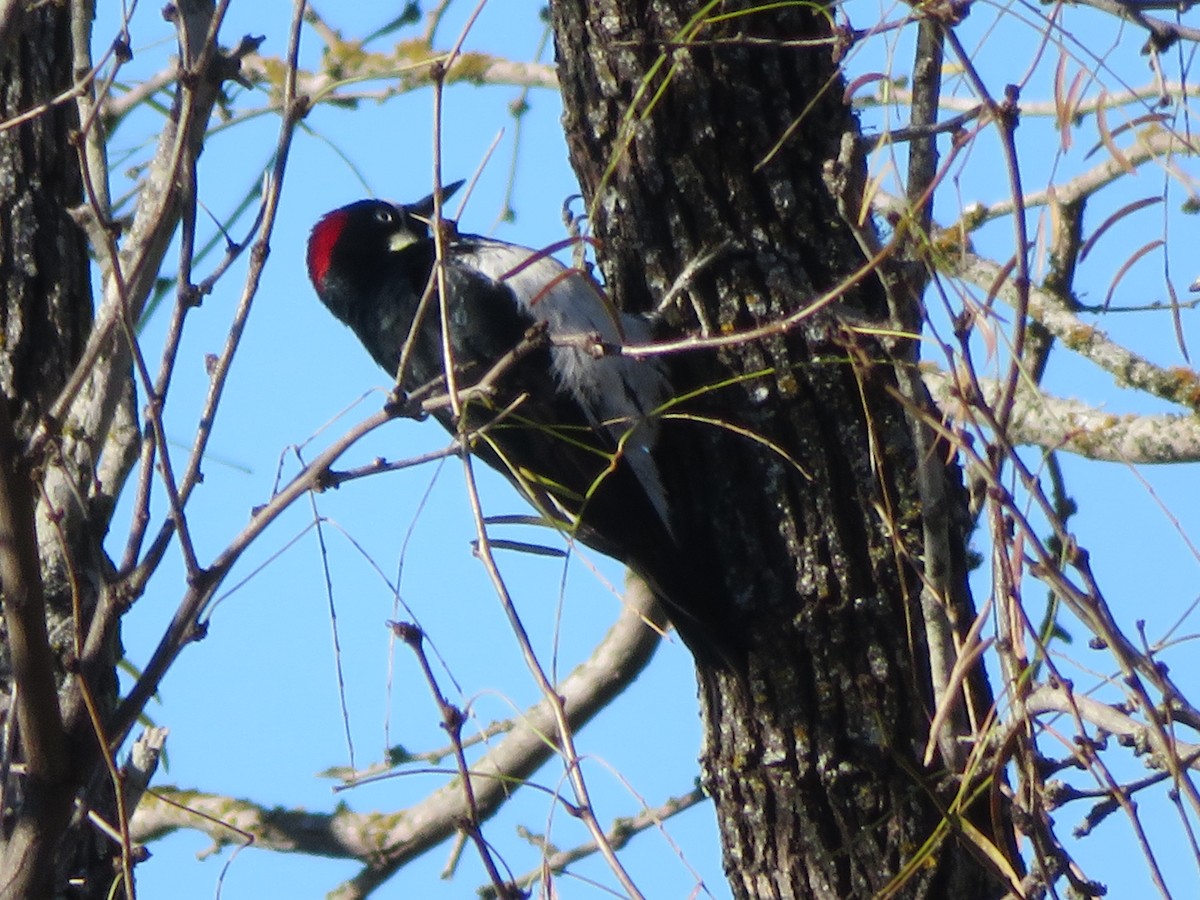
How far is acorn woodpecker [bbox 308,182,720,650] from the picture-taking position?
3.11m

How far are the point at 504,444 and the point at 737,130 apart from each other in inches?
34.8

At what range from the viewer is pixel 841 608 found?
8.75 ft

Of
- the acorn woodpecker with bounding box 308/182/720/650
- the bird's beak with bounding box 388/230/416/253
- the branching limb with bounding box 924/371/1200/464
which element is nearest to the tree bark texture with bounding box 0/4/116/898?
the acorn woodpecker with bounding box 308/182/720/650

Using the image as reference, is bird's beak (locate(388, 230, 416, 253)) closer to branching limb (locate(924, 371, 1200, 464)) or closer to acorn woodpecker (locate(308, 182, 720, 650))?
acorn woodpecker (locate(308, 182, 720, 650))

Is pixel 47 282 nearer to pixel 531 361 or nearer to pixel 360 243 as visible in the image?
pixel 360 243

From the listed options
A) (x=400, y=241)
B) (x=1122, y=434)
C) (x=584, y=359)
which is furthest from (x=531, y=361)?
(x=1122, y=434)

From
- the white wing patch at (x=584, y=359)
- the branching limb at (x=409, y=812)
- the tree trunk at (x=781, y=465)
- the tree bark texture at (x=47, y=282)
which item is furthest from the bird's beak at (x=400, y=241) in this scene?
the tree trunk at (x=781, y=465)

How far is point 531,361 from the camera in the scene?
3.54 metres

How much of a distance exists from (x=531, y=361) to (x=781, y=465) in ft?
3.13

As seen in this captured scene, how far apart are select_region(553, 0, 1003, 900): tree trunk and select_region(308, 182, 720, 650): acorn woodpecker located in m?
0.15

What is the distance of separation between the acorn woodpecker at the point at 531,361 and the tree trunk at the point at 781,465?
152mm

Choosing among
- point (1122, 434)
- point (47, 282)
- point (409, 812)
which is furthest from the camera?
point (409, 812)

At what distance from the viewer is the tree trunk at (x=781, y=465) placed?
103 inches

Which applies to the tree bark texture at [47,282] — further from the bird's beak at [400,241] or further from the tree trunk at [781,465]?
the tree trunk at [781,465]
